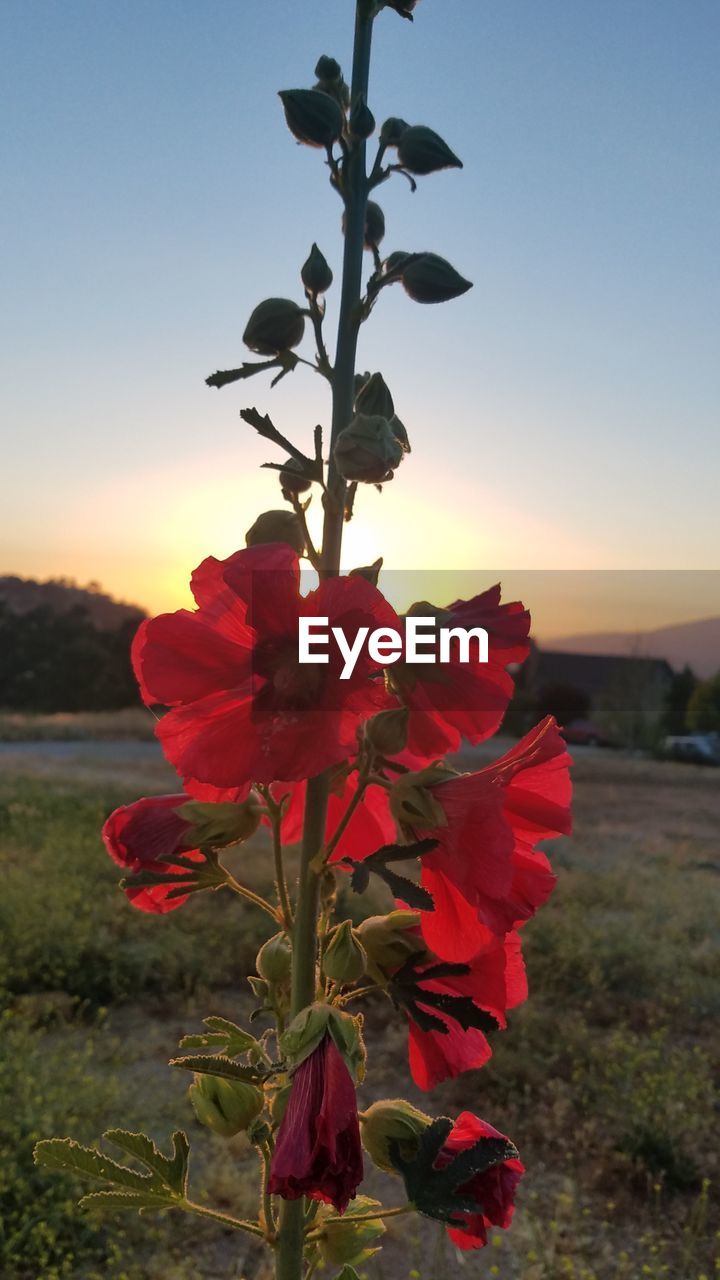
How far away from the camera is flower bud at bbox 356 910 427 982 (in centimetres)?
122

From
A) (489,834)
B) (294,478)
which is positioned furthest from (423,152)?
(489,834)

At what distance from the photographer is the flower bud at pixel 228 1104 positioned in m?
1.24

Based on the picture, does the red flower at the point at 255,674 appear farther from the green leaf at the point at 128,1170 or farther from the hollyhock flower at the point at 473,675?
the green leaf at the point at 128,1170

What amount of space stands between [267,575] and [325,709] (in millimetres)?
174

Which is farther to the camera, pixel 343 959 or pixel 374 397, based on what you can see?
pixel 374 397

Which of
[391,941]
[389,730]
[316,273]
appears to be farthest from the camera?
[316,273]

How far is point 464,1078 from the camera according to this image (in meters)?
5.14

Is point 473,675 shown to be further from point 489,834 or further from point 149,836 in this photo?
point 149,836

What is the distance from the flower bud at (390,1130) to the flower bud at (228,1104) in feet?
0.51

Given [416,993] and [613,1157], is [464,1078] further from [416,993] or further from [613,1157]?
[416,993]

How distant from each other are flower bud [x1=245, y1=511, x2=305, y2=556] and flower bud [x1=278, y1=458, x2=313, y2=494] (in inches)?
2.1

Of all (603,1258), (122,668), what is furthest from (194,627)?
(122,668)

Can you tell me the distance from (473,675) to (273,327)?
0.66 m

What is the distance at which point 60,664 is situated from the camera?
110ft
